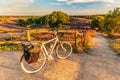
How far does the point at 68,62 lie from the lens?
28.4 ft

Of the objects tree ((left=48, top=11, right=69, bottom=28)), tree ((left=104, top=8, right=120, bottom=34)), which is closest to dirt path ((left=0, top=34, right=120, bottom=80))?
tree ((left=104, top=8, right=120, bottom=34))

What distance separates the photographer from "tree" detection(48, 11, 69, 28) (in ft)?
140

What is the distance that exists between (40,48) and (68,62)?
1.84 m

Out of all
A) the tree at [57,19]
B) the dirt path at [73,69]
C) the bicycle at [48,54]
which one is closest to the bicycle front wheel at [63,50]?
the bicycle at [48,54]

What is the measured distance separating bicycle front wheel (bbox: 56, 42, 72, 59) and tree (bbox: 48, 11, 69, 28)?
109 ft

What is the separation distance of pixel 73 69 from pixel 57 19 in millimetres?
36191

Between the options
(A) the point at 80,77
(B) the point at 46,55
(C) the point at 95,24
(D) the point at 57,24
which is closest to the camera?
(A) the point at 80,77

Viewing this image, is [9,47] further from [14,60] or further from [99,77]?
[99,77]

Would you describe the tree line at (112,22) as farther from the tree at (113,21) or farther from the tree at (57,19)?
the tree at (57,19)

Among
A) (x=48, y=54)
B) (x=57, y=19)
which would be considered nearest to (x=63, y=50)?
(x=48, y=54)

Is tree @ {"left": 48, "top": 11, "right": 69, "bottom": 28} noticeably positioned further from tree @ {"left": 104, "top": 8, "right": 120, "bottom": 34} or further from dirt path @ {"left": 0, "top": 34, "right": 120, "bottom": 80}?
dirt path @ {"left": 0, "top": 34, "right": 120, "bottom": 80}

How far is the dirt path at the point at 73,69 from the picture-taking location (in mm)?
6828

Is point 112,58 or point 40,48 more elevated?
point 40,48

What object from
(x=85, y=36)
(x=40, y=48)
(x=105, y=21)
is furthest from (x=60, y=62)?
(x=105, y=21)
